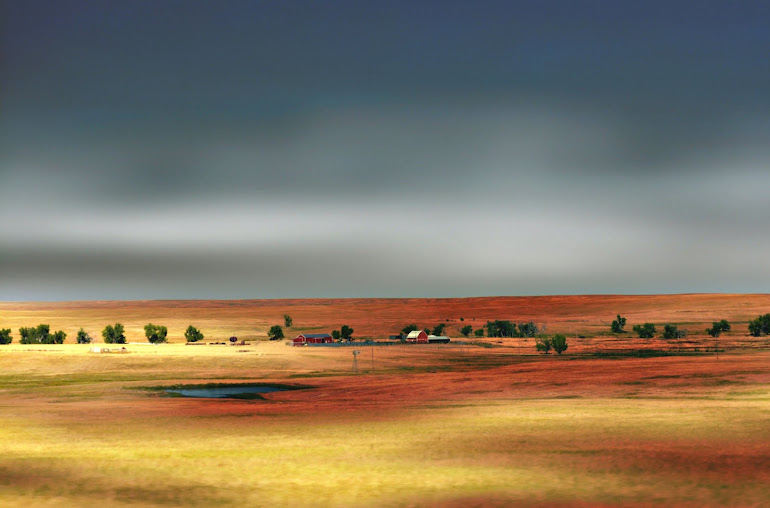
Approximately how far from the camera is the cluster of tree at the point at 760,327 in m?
164

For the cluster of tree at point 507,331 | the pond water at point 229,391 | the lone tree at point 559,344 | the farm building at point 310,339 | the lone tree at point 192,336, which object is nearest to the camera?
the pond water at point 229,391

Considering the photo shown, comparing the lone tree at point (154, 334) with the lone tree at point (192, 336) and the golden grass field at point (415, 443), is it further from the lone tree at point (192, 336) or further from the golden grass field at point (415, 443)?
the golden grass field at point (415, 443)

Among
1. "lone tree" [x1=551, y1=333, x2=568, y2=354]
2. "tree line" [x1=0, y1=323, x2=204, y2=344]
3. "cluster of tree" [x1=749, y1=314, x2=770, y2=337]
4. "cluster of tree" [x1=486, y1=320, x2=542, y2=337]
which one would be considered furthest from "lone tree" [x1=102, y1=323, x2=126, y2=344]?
"cluster of tree" [x1=749, y1=314, x2=770, y2=337]

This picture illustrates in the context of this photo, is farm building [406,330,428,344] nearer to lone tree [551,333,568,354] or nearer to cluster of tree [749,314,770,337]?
lone tree [551,333,568,354]

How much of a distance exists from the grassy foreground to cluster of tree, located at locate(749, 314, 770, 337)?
4214 inches

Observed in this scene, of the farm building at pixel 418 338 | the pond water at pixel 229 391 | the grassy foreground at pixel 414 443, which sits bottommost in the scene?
the pond water at pixel 229 391

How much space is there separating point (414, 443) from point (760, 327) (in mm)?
153292

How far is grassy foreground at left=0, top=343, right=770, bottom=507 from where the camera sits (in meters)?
24.8

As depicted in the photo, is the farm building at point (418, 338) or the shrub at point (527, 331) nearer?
the farm building at point (418, 338)

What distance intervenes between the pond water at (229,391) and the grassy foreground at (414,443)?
3.42 metres

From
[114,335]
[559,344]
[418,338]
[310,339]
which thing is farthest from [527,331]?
[114,335]

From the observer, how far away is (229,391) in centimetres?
7312

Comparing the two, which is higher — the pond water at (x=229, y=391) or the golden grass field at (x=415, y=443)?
the golden grass field at (x=415, y=443)

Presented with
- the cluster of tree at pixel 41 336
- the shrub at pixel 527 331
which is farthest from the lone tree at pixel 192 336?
the shrub at pixel 527 331
